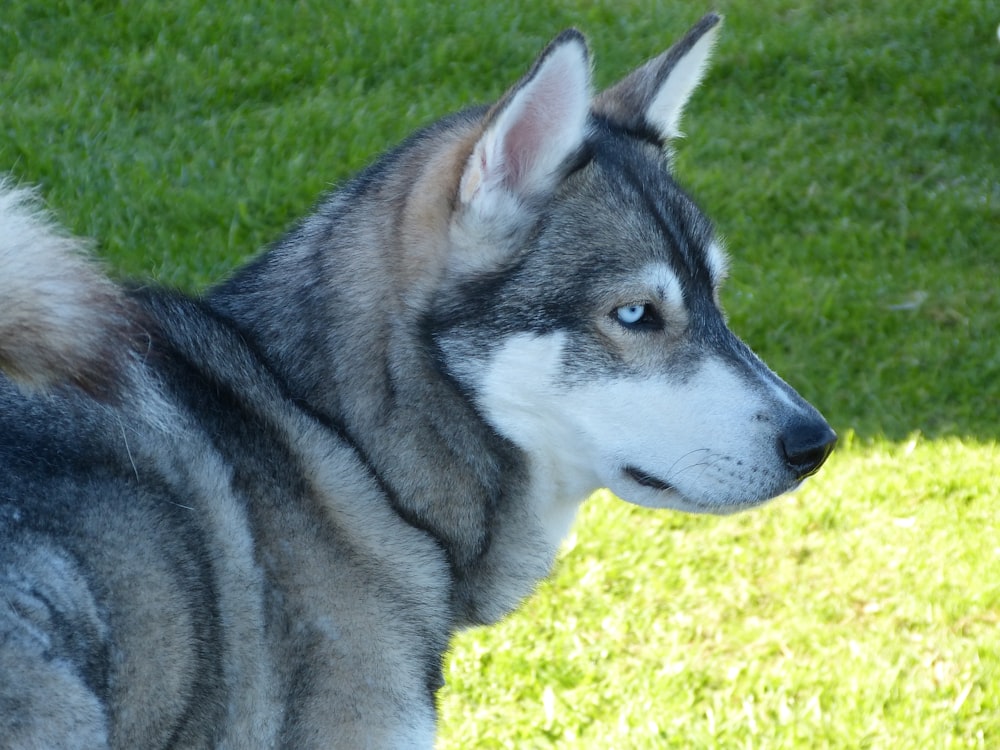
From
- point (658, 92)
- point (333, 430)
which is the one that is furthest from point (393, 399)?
point (658, 92)

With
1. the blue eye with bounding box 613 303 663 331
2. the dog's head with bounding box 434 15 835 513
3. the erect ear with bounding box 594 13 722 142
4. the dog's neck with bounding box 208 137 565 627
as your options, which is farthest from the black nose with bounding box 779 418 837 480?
the erect ear with bounding box 594 13 722 142

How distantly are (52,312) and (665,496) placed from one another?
1556 mm

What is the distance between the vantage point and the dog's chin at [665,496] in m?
2.96

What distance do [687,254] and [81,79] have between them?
15.5 feet

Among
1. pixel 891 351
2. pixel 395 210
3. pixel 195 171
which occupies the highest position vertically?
pixel 395 210

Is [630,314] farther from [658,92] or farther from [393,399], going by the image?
[658,92]

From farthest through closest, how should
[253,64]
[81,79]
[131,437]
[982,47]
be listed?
1. [982,47]
2. [253,64]
3. [81,79]
4. [131,437]

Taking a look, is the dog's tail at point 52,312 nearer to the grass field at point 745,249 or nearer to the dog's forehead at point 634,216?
the dog's forehead at point 634,216

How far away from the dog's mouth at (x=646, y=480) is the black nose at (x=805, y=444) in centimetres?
31

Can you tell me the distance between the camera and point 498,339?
112 inches

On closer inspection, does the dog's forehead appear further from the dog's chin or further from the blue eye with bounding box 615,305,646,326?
the dog's chin

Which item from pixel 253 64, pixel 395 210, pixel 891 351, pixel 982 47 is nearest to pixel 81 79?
pixel 253 64

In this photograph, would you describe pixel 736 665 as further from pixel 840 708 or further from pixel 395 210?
pixel 395 210

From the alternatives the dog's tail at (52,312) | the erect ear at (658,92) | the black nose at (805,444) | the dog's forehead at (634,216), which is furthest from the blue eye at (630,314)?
the dog's tail at (52,312)
